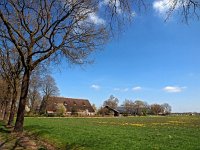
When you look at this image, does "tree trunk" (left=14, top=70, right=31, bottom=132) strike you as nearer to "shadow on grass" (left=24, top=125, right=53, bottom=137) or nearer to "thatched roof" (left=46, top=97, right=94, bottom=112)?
"shadow on grass" (left=24, top=125, right=53, bottom=137)

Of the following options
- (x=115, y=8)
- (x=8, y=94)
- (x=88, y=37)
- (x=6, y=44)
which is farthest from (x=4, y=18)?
(x=8, y=94)

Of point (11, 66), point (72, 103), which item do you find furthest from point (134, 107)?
point (11, 66)

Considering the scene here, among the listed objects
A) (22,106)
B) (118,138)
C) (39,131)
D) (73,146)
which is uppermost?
(22,106)

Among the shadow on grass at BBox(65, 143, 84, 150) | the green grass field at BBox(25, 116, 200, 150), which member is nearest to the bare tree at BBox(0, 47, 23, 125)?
the green grass field at BBox(25, 116, 200, 150)

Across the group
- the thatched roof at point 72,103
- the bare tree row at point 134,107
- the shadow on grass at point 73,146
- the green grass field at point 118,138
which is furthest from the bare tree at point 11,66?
the bare tree row at point 134,107

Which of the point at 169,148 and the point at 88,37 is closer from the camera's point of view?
the point at 169,148

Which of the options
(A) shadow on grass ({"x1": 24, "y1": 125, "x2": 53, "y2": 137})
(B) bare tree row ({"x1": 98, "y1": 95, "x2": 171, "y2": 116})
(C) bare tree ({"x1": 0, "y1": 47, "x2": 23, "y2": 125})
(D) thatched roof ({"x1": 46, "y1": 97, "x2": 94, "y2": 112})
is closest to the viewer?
(A) shadow on grass ({"x1": 24, "y1": 125, "x2": 53, "y2": 137})

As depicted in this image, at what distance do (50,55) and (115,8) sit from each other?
1661 cm

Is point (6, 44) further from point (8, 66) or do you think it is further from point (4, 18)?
point (4, 18)

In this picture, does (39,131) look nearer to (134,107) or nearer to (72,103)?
(72,103)

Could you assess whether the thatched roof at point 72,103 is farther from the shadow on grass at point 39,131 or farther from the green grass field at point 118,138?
the shadow on grass at point 39,131

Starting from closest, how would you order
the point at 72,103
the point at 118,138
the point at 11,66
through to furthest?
the point at 118,138 < the point at 11,66 < the point at 72,103

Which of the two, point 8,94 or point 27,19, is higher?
point 27,19

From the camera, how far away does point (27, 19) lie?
23234 mm
